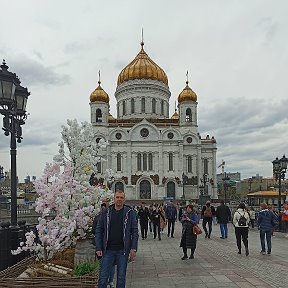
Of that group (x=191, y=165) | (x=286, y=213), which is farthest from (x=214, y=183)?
(x=286, y=213)

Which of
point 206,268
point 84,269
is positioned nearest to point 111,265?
point 84,269

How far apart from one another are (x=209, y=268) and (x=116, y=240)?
4.42 metres

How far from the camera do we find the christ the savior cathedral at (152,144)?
6800cm

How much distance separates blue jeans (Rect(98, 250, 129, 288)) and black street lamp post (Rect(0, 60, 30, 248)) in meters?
4.16

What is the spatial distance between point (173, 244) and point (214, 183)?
55066mm

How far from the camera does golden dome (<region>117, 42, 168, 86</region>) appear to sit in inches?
2894

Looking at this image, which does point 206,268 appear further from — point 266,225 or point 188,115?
point 188,115

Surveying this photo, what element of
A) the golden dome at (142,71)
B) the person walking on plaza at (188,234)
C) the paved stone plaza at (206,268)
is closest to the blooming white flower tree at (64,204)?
the paved stone plaza at (206,268)

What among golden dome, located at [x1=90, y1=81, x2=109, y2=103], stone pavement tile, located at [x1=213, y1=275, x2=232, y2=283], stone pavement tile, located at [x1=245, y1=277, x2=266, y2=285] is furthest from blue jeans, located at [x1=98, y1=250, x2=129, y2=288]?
golden dome, located at [x1=90, y1=81, x2=109, y2=103]

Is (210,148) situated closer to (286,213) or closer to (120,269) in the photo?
(286,213)

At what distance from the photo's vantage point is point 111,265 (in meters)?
6.62

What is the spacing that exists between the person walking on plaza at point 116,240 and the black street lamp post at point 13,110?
404 cm

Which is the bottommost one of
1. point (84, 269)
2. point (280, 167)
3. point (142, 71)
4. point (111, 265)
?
point (84, 269)

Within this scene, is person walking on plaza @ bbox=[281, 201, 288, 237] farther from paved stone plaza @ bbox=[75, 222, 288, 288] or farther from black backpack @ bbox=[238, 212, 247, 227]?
black backpack @ bbox=[238, 212, 247, 227]
